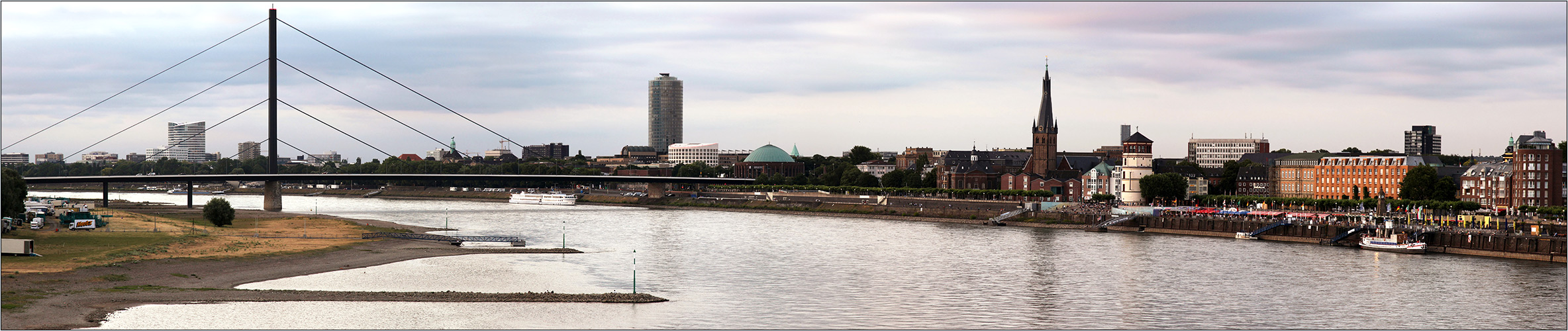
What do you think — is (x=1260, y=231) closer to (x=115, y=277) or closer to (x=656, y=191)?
(x=115, y=277)

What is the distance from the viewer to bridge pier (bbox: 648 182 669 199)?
129m

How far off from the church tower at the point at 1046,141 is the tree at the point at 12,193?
89.9m

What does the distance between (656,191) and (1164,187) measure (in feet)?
172

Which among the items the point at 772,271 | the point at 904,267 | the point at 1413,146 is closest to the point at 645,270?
the point at 772,271

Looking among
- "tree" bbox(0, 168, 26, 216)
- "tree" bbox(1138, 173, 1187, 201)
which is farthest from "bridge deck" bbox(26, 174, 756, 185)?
"tree" bbox(1138, 173, 1187, 201)

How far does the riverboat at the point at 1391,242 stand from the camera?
190ft

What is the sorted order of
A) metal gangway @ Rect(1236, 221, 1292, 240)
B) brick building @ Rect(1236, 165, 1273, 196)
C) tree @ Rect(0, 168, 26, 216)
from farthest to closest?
1. brick building @ Rect(1236, 165, 1273, 196)
2. metal gangway @ Rect(1236, 221, 1292, 240)
3. tree @ Rect(0, 168, 26, 216)

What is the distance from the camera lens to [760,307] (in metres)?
35.1

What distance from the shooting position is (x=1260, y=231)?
68.6 m

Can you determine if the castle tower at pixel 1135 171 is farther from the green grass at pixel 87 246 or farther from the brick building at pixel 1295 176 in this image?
the green grass at pixel 87 246

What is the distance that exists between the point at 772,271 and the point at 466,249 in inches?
643

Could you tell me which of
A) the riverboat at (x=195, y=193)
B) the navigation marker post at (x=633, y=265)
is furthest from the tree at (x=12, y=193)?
the riverboat at (x=195, y=193)

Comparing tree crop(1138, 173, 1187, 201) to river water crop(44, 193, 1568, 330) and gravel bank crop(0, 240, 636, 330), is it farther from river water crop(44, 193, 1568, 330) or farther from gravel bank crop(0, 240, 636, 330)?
gravel bank crop(0, 240, 636, 330)

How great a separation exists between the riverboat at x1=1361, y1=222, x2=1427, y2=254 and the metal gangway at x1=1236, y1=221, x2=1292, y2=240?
18.9ft
